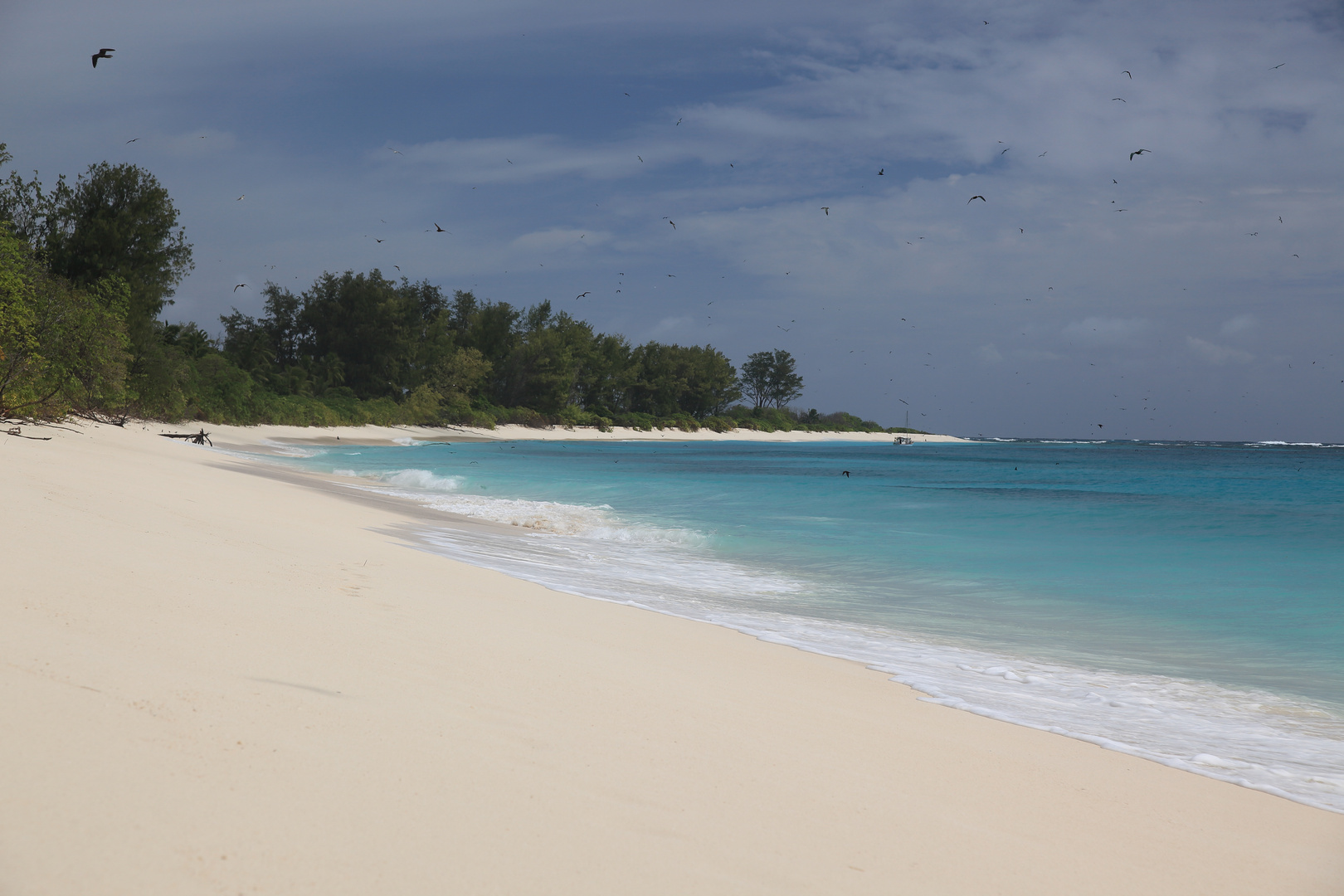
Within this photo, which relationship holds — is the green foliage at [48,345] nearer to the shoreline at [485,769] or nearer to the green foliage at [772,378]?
the shoreline at [485,769]

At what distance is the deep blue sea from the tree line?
22.4 ft

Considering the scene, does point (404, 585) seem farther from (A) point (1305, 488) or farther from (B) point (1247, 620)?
(A) point (1305, 488)

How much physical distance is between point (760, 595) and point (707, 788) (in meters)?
6.20

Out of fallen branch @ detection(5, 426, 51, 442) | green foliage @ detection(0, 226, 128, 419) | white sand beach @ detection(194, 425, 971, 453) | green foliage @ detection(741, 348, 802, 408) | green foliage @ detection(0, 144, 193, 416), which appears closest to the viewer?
fallen branch @ detection(5, 426, 51, 442)

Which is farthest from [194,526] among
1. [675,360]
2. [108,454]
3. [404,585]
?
[675,360]

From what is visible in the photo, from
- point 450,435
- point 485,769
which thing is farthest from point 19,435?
point 450,435

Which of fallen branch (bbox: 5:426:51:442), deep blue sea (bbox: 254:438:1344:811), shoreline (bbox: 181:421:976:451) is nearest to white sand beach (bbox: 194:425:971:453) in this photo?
shoreline (bbox: 181:421:976:451)

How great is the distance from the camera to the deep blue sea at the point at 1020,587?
5141 mm

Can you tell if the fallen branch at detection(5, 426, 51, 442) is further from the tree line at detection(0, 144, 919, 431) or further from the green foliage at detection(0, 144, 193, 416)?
the green foliage at detection(0, 144, 193, 416)

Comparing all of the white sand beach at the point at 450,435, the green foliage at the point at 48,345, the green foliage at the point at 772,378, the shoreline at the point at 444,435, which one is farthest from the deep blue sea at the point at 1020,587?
the green foliage at the point at 772,378

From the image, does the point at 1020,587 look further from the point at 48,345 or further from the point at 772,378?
the point at 772,378

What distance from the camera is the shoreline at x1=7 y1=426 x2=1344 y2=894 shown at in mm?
1918

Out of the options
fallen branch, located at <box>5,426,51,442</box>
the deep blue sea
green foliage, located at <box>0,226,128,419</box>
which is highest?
green foliage, located at <box>0,226,128,419</box>

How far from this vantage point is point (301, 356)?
221 feet
